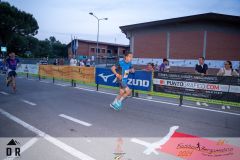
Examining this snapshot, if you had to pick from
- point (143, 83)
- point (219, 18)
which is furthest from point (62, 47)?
point (143, 83)

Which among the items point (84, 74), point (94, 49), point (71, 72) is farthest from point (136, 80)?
point (94, 49)

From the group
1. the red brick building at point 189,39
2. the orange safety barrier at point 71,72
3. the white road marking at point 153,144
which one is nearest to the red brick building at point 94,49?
the red brick building at point 189,39

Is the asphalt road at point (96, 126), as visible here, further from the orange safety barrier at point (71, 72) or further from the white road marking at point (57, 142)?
the orange safety barrier at point (71, 72)

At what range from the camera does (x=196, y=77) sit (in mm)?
8422

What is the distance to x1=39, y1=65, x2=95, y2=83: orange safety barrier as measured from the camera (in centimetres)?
1320

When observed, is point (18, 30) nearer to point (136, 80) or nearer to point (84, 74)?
point (84, 74)

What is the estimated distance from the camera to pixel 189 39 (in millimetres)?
26062

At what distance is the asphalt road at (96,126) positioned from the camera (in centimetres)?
425

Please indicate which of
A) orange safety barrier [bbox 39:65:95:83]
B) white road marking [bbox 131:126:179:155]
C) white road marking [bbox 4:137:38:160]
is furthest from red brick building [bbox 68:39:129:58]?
white road marking [bbox 131:126:179:155]

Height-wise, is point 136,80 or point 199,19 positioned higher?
point 199,19

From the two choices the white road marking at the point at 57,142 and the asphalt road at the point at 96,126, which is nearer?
the white road marking at the point at 57,142

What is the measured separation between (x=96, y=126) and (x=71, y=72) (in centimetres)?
934

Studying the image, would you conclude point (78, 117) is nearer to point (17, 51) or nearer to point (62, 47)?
point (17, 51)

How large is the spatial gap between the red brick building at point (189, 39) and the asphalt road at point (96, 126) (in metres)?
17.8
